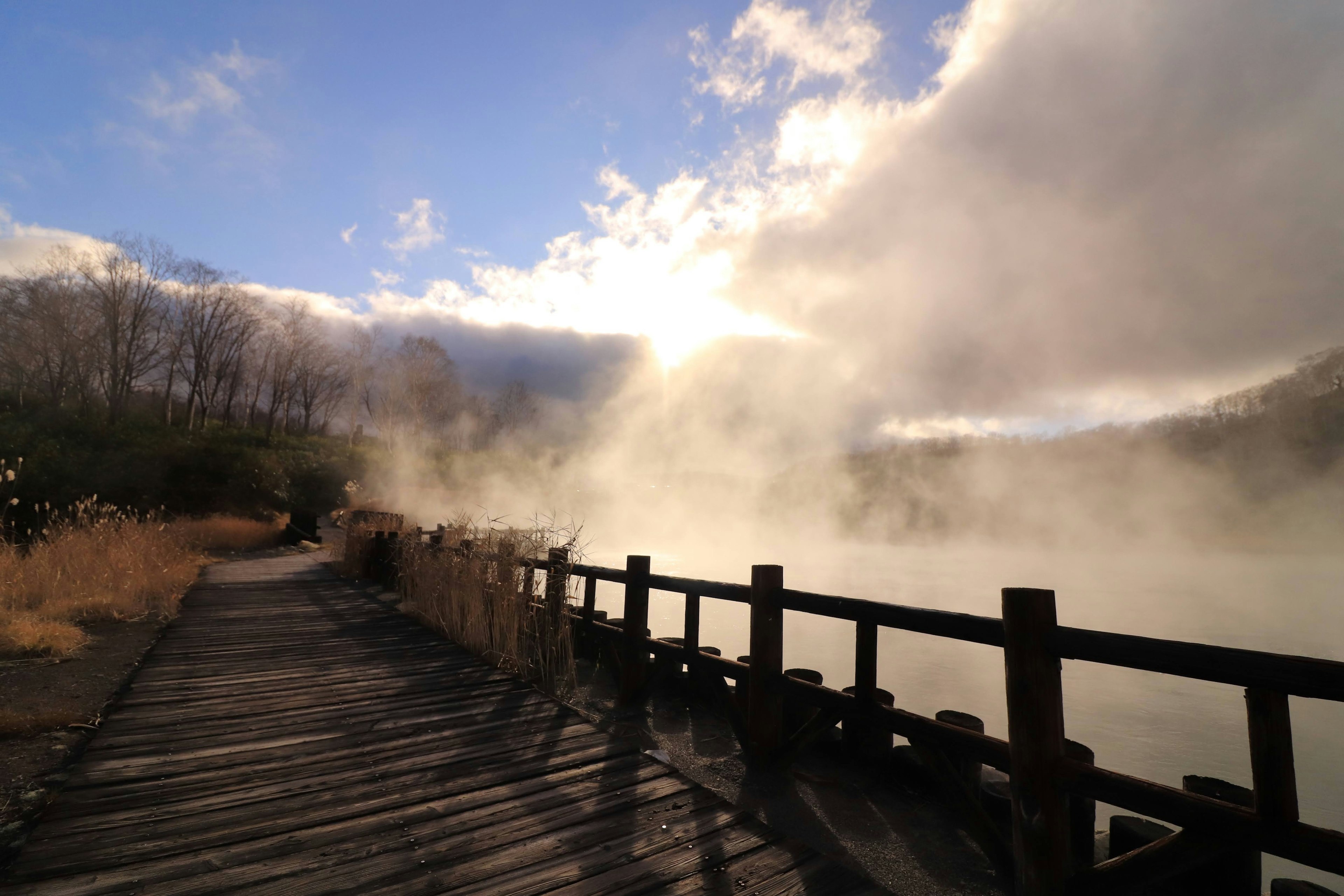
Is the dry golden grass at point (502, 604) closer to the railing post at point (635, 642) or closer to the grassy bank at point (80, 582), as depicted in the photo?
the railing post at point (635, 642)

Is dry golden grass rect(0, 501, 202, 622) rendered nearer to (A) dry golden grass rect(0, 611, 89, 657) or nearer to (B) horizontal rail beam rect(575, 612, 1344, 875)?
(A) dry golden grass rect(0, 611, 89, 657)

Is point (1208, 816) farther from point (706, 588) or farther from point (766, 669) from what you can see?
point (706, 588)

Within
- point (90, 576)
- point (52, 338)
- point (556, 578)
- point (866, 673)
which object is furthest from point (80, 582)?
point (52, 338)

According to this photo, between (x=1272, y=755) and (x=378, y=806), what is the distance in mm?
3091

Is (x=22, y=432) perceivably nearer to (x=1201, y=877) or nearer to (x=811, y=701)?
(x=811, y=701)

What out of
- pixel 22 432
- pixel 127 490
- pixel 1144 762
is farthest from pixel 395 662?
pixel 22 432

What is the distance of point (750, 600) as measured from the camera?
328 cm

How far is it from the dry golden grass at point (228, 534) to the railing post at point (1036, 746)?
16.0 meters

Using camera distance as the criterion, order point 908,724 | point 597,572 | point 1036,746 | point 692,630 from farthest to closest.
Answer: point 597,572 → point 692,630 → point 908,724 → point 1036,746

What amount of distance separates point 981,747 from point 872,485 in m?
59.0

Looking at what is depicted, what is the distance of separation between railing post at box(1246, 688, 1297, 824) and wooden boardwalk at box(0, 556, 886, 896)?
3.94 feet

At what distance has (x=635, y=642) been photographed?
169 inches

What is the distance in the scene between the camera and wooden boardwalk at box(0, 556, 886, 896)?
6.89ft

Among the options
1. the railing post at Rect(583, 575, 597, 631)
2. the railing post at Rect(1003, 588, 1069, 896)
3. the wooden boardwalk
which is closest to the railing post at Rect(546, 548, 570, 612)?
the railing post at Rect(583, 575, 597, 631)
